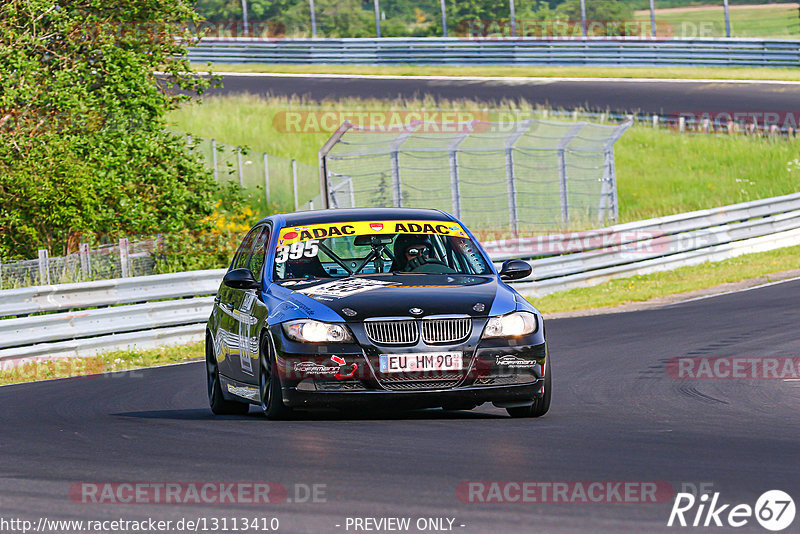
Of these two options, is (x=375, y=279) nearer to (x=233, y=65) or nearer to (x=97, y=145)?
(x=97, y=145)

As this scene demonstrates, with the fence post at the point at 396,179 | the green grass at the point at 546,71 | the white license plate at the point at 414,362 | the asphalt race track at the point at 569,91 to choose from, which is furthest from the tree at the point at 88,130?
the green grass at the point at 546,71

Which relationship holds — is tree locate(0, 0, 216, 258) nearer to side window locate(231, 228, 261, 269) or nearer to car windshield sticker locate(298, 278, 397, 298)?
side window locate(231, 228, 261, 269)

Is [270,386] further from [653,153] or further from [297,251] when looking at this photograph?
[653,153]

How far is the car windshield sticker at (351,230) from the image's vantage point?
10.2m

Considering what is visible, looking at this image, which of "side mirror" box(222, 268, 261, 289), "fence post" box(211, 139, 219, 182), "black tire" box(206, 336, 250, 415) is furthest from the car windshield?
"fence post" box(211, 139, 219, 182)

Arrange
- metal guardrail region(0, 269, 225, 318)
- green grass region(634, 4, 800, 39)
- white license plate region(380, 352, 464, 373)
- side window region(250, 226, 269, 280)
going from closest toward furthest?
white license plate region(380, 352, 464, 373)
side window region(250, 226, 269, 280)
metal guardrail region(0, 269, 225, 318)
green grass region(634, 4, 800, 39)

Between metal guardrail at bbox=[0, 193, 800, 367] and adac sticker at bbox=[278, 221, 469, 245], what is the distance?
244 inches

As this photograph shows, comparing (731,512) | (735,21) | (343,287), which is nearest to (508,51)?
(735,21)

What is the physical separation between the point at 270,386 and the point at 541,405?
6.15ft

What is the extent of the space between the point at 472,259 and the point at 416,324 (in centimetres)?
165

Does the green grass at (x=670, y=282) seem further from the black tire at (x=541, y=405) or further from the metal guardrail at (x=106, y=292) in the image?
the black tire at (x=541, y=405)

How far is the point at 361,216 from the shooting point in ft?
34.2

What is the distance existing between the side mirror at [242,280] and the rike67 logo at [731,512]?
449cm

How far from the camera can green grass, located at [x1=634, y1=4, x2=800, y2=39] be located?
200ft
